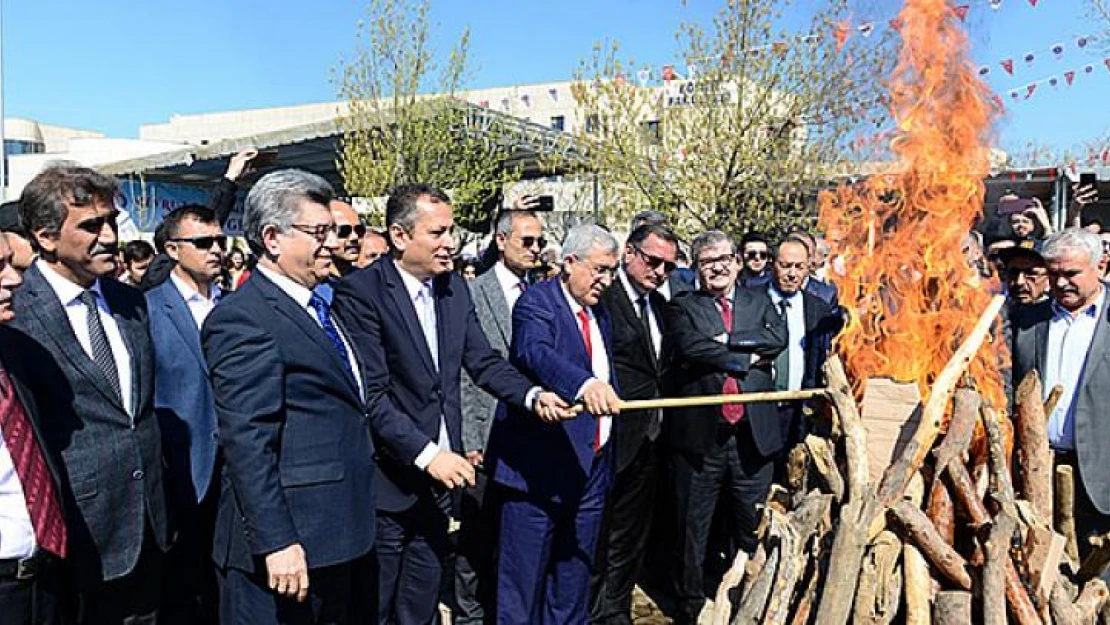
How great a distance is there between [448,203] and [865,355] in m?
2.10

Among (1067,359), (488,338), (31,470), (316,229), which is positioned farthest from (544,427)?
(1067,359)

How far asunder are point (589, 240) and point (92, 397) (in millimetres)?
2450

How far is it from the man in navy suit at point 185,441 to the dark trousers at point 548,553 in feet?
4.83

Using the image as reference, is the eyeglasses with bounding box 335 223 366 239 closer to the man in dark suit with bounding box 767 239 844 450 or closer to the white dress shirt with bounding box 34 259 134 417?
the white dress shirt with bounding box 34 259 134 417

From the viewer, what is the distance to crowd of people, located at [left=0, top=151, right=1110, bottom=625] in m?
3.18

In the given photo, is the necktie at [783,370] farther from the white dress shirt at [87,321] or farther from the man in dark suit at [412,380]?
the white dress shirt at [87,321]

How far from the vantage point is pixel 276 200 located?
3.35 meters

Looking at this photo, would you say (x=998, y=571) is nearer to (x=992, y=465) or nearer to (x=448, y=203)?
(x=992, y=465)

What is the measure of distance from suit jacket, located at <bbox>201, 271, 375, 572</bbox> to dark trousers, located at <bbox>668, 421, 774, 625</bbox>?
2.58 m

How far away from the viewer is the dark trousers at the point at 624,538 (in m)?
5.80

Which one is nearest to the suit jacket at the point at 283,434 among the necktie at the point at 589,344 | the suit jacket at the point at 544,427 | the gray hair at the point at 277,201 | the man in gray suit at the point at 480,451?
the gray hair at the point at 277,201

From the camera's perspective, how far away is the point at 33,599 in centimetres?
294

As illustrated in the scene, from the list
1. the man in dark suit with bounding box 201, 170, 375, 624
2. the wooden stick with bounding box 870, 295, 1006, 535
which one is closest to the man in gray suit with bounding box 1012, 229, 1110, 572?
the wooden stick with bounding box 870, 295, 1006, 535

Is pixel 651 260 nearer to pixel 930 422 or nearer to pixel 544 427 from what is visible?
pixel 544 427
